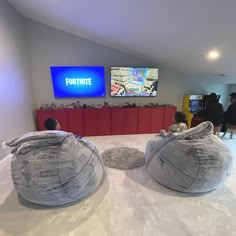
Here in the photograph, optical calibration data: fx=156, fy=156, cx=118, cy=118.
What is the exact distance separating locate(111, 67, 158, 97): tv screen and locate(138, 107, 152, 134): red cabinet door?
0.47 m

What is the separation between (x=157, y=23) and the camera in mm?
2262

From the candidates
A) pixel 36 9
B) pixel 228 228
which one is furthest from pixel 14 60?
pixel 228 228

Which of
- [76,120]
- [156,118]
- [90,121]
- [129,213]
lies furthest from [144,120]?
[129,213]

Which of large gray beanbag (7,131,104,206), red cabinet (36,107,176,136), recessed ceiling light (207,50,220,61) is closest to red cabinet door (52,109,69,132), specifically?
red cabinet (36,107,176,136)

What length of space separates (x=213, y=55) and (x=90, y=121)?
300 cm

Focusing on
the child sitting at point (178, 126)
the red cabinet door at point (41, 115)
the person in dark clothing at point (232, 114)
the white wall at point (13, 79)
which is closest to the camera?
the child sitting at point (178, 126)

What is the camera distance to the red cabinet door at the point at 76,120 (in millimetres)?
3963

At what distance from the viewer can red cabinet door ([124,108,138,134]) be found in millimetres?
4130

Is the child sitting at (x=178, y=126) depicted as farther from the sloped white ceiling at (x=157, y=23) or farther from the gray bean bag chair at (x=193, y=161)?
the sloped white ceiling at (x=157, y=23)

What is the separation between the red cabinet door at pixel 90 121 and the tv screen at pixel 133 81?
764 millimetres

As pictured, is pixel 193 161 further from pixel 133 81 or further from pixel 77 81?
pixel 77 81

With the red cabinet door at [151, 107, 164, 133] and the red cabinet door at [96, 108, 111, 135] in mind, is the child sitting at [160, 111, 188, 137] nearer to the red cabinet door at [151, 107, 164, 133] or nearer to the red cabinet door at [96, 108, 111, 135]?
the red cabinet door at [151, 107, 164, 133]

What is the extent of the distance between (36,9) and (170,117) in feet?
13.0

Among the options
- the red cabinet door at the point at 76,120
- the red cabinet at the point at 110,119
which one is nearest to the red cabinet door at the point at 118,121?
the red cabinet at the point at 110,119
